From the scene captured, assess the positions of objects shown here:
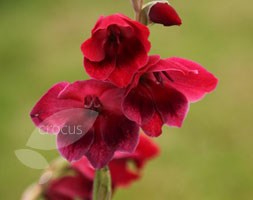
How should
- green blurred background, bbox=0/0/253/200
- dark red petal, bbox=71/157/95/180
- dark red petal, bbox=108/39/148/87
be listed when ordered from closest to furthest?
1. dark red petal, bbox=108/39/148/87
2. dark red petal, bbox=71/157/95/180
3. green blurred background, bbox=0/0/253/200

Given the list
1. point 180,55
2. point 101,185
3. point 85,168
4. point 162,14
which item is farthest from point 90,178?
point 180,55

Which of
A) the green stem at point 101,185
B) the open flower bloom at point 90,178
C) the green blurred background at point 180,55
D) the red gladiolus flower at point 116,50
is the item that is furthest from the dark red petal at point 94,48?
the green blurred background at point 180,55

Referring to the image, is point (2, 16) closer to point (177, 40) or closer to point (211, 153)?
point (177, 40)

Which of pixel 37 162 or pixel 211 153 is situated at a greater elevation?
pixel 37 162

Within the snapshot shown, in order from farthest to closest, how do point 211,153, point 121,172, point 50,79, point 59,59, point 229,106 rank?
Answer: point 59,59, point 50,79, point 229,106, point 211,153, point 121,172

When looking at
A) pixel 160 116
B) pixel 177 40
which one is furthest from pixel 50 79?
pixel 160 116

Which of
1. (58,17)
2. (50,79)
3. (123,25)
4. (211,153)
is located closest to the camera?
(123,25)

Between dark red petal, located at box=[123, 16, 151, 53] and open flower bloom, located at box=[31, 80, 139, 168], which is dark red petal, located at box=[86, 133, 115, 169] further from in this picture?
dark red petal, located at box=[123, 16, 151, 53]

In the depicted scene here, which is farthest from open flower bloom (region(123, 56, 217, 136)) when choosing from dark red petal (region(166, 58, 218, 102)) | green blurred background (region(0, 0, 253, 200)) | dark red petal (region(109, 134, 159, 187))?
green blurred background (region(0, 0, 253, 200))

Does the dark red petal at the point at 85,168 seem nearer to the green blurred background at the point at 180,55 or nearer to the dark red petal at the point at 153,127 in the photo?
the dark red petal at the point at 153,127
